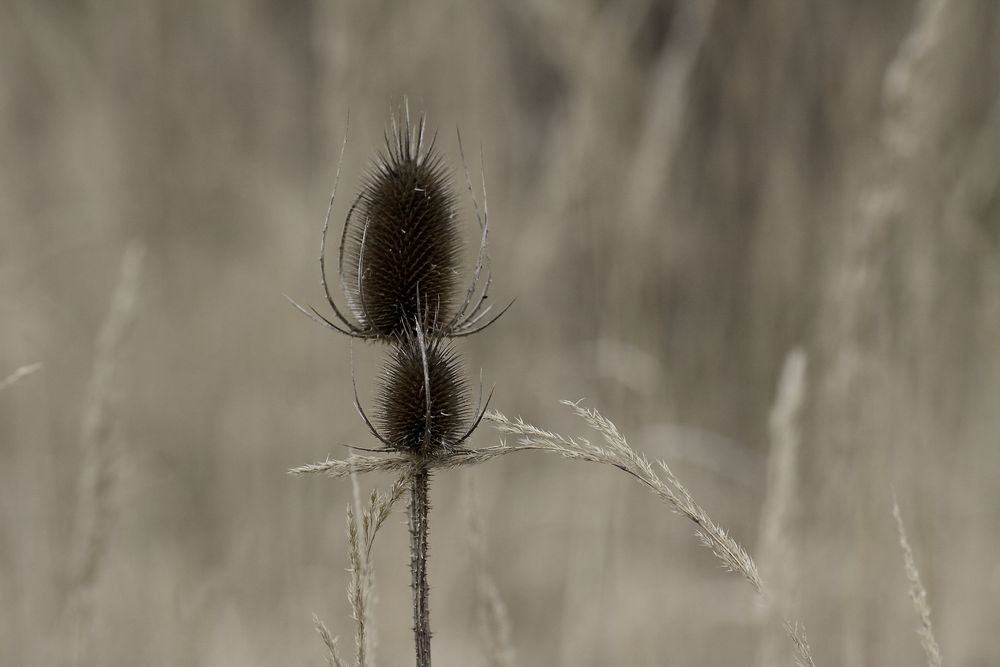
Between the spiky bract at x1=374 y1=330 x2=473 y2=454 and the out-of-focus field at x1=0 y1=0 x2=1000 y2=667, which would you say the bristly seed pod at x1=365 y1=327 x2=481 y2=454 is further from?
the out-of-focus field at x1=0 y1=0 x2=1000 y2=667

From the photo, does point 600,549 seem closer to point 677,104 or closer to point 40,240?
point 677,104

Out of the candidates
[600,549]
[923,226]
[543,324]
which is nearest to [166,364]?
[543,324]

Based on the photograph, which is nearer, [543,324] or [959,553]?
[959,553]

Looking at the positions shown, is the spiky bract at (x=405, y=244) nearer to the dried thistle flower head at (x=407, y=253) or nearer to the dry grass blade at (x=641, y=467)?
A: the dried thistle flower head at (x=407, y=253)

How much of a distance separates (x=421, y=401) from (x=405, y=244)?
155 mm

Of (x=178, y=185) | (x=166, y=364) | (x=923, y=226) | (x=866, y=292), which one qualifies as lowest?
(x=866, y=292)

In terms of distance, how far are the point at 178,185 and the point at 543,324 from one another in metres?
1.53

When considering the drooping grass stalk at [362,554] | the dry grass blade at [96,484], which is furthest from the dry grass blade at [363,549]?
the dry grass blade at [96,484]

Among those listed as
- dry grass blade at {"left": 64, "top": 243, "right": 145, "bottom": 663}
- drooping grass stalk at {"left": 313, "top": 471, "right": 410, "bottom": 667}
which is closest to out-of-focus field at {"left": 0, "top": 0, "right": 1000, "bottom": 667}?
dry grass blade at {"left": 64, "top": 243, "right": 145, "bottom": 663}

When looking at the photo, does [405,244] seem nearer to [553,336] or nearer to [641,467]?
[641,467]

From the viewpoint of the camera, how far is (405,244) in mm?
818

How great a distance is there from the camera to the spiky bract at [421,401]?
73 cm

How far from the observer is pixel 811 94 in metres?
2.96

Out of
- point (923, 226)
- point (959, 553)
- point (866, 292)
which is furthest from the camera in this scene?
point (959, 553)
